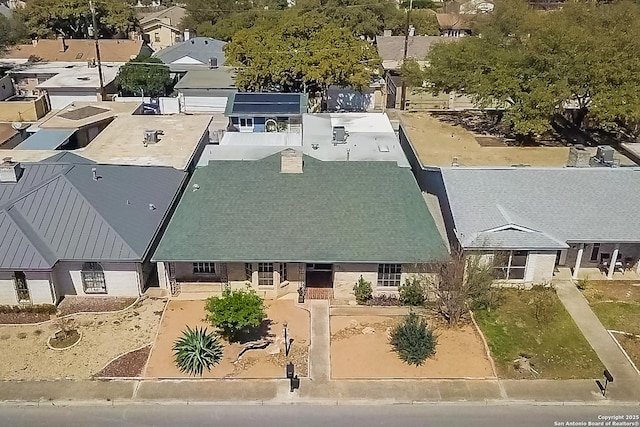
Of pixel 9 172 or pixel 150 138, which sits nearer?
pixel 9 172

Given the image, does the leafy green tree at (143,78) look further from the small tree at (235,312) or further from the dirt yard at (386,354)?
the dirt yard at (386,354)

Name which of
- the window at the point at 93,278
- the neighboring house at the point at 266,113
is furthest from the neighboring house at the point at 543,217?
the neighboring house at the point at 266,113

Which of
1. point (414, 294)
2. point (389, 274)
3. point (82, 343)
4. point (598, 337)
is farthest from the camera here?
point (389, 274)

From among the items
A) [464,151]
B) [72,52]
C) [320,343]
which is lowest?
[320,343]

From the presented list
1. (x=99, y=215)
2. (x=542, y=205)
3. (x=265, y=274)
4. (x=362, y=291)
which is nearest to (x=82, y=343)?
(x=99, y=215)

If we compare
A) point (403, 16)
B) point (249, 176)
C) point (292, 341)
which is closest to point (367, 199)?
point (249, 176)

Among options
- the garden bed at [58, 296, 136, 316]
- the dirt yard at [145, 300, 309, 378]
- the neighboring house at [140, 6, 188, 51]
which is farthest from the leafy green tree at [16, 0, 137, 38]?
the dirt yard at [145, 300, 309, 378]

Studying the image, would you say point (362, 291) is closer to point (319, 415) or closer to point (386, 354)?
point (386, 354)
